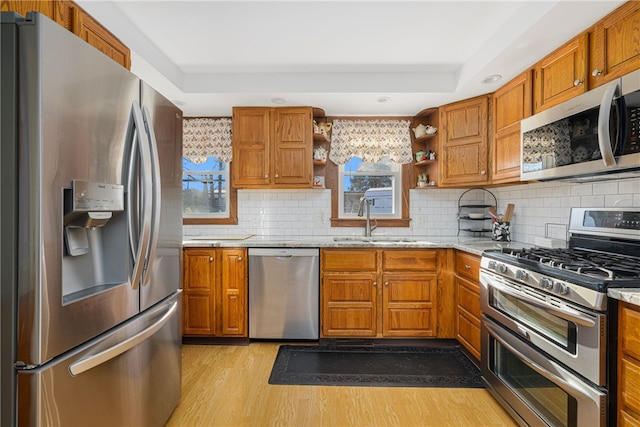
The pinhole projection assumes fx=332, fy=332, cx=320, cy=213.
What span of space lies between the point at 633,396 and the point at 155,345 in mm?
2008

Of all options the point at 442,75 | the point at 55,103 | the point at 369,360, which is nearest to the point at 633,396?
the point at 369,360

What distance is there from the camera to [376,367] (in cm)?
255

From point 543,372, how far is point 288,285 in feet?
6.25

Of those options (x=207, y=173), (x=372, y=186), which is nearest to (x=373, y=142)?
(x=372, y=186)

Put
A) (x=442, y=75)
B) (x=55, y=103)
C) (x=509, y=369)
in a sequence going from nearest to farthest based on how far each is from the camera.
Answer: (x=55, y=103)
(x=509, y=369)
(x=442, y=75)

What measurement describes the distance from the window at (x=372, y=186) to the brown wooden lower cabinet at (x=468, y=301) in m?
0.98

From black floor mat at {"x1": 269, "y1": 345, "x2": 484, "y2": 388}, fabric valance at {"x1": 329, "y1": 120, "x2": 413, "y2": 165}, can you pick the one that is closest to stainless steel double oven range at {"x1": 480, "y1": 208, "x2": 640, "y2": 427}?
black floor mat at {"x1": 269, "y1": 345, "x2": 484, "y2": 388}

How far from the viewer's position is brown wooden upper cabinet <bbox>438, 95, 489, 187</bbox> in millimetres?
2893

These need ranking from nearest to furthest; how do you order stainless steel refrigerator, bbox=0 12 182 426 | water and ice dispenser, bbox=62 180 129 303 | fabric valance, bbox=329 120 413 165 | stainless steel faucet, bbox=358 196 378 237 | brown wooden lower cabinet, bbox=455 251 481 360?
stainless steel refrigerator, bbox=0 12 182 426 < water and ice dispenser, bbox=62 180 129 303 < brown wooden lower cabinet, bbox=455 251 481 360 < stainless steel faucet, bbox=358 196 378 237 < fabric valance, bbox=329 120 413 165

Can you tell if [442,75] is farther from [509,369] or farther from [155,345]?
[155,345]

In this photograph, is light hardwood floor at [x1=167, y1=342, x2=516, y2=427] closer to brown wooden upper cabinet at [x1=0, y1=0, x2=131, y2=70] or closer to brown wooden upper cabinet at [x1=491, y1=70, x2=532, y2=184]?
brown wooden upper cabinet at [x1=491, y1=70, x2=532, y2=184]

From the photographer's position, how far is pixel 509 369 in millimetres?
1948

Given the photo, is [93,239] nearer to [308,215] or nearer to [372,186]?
[308,215]

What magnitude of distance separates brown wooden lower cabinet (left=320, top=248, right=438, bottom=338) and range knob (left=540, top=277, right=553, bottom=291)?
4.30 feet
